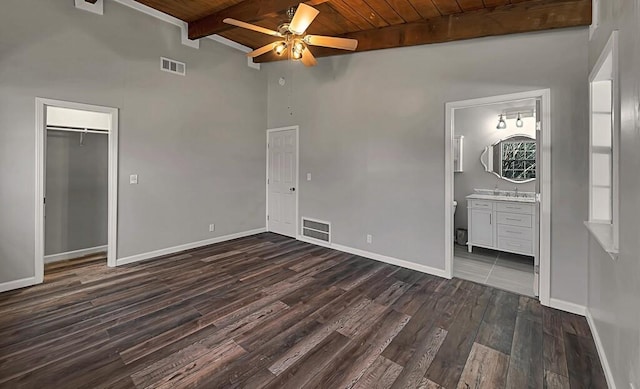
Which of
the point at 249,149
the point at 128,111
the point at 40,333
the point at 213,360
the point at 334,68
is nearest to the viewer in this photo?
the point at 213,360

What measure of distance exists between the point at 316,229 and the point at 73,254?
3823 mm

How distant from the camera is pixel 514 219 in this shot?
4.26m

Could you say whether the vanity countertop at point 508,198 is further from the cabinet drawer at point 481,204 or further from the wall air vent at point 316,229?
the wall air vent at point 316,229

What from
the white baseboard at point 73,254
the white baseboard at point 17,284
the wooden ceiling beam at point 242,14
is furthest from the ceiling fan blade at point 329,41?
the white baseboard at point 73,254

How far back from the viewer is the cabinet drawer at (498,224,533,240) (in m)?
4.13

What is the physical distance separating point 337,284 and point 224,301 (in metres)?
1.28

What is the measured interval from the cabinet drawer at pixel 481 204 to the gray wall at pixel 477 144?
62 cm

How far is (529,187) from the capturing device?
4.65m

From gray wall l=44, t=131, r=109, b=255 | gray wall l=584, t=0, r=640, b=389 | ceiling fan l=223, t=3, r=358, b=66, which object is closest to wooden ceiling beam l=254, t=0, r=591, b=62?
gray wall l=584, t=0, r=640, b=389

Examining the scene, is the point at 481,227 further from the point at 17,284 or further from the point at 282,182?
the point at 17,284

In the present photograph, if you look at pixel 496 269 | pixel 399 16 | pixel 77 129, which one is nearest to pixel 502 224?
pixel 496 269

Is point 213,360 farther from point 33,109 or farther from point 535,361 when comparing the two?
point 33,109

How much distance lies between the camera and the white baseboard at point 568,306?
2.72m

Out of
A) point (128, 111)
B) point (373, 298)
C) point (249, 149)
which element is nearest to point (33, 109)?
point (128, 111)
